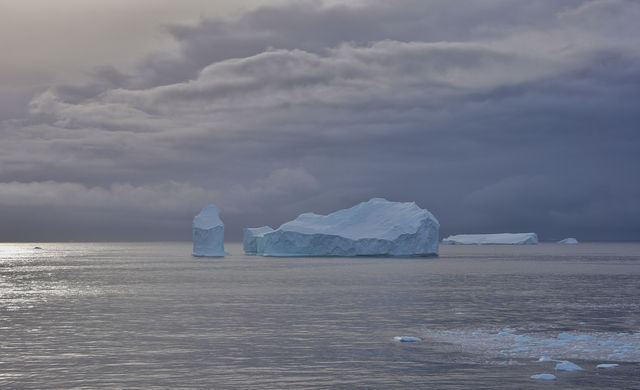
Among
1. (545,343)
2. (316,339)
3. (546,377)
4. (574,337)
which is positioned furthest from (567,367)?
(316,339)

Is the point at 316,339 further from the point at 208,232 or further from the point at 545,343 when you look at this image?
the point at 208,232

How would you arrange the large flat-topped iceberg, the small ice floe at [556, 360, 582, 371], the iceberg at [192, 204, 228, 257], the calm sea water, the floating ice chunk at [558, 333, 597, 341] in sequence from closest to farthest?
the calm sea water → the small ice floe at [556, 360, 582, 371] → the floating ice chunk at [558, 333, 597, 341] → the large flat-topped iceberg → the iceberg at [192, 204, 228, 257]

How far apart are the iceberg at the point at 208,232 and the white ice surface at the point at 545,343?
7178cm

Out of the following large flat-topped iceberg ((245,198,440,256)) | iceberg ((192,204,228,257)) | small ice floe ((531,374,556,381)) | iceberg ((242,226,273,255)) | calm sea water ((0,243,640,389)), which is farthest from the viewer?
iceberg ((242,226,273,255))

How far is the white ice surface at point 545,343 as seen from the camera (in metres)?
17.5

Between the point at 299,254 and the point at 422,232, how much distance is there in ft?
61.3

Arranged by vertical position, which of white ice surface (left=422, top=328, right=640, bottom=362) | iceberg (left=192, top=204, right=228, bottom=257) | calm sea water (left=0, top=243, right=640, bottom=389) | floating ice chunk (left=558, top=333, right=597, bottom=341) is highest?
iceberg (left=192, top=204, right=228, bottom=257)

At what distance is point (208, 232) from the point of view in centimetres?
9400

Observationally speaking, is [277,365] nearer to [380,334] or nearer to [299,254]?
[380,334]

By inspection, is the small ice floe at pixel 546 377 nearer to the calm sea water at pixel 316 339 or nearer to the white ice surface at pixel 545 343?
the calm sea water at pixel 316 339

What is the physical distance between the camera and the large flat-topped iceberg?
84.9 m

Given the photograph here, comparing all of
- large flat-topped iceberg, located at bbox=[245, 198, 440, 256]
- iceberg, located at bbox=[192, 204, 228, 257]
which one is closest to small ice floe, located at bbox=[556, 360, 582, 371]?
large flat-topped iceberg, located at bbox=[245, 198, 440, 256]

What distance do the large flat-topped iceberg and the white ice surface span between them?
62110mm

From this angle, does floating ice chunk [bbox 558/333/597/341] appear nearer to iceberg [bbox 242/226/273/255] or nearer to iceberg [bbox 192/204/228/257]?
iceberg [bbox 192/204/228/257]
